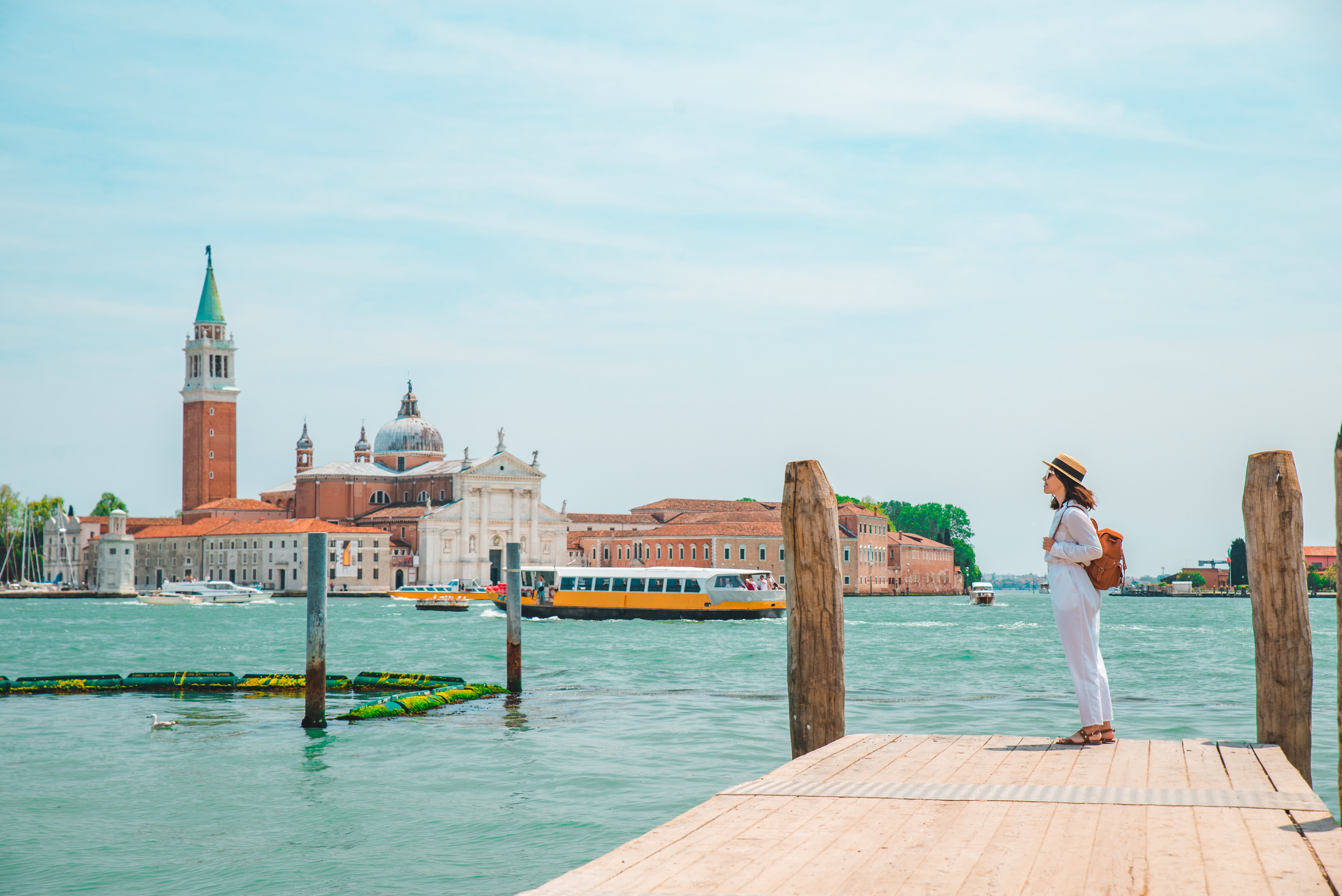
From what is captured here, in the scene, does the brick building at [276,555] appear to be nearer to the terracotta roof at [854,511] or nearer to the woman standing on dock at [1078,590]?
the terracotta roof at [854,511]

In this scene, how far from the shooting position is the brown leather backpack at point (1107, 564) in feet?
19.8

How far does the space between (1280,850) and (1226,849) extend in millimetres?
148

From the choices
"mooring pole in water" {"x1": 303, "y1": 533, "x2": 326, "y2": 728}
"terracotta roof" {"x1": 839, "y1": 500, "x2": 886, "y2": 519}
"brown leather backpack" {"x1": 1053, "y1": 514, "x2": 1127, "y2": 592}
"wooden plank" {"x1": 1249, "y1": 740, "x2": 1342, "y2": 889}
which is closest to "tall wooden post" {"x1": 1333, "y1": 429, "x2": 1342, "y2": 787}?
"wooden plank" {"x1": 1249, "y1": 740, "x2": 1342, "y2": 889}

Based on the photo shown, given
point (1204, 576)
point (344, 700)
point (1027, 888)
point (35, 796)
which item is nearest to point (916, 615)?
point (344, 700)

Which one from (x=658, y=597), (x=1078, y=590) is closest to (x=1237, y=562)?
(x=658, y=597)

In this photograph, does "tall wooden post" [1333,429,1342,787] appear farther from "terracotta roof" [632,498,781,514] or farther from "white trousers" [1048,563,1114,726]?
"terracotta roof" [632,498,781,514]

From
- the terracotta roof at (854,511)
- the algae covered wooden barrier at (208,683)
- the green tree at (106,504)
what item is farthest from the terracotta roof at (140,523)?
the algae covered wooden barrier at (208,683)

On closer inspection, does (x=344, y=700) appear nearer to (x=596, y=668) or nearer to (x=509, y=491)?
(x=596, y=668)

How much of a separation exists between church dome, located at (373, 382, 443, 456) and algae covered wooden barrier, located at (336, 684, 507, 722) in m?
86.1

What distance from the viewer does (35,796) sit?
408 inches

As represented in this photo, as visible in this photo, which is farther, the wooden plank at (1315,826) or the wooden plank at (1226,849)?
the wooden plank at (1315,826)

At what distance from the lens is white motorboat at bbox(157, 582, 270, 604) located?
3068 inches

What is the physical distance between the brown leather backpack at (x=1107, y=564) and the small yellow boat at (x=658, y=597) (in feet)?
136

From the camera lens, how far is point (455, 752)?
1225cm
